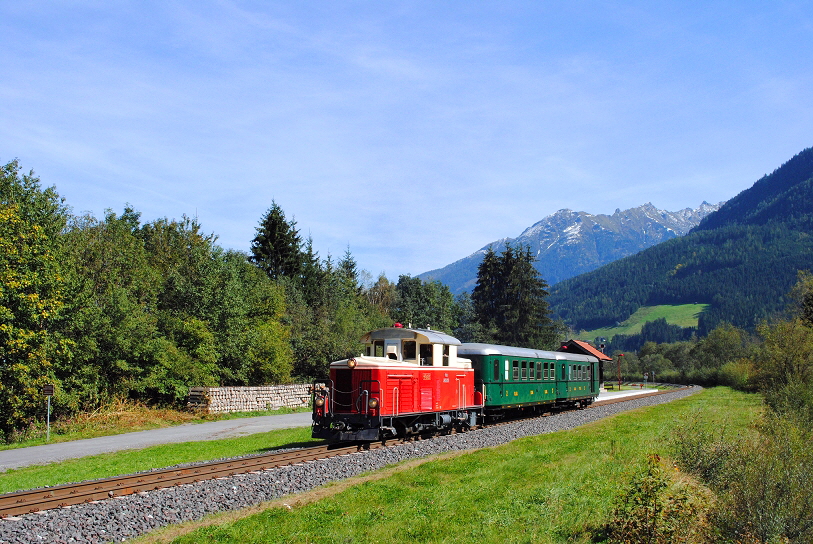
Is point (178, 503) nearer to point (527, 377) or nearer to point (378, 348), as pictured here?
point (378, 348)

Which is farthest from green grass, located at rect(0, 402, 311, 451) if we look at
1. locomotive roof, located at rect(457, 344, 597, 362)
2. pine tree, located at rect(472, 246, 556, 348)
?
pine tree, located at rect(472, 246, 556, 348)

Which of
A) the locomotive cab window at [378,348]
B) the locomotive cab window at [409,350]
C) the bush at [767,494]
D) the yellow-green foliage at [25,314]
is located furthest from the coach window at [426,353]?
the yellow-green foliage at [25,314]

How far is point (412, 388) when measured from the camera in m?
19.3

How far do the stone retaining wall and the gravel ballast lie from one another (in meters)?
16.6

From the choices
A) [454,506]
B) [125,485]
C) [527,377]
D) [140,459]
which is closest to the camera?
[454,506]

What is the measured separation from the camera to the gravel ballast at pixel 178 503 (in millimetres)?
9500

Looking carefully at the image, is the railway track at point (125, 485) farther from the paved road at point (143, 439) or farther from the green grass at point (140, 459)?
the paved road at point (143, 439)

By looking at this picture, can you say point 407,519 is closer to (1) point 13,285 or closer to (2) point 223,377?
(1) point 13,285

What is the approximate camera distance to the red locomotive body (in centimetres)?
1795

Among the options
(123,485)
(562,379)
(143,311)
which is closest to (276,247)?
(143,311)

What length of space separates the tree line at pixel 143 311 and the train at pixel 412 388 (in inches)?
264

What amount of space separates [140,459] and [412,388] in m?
9.05

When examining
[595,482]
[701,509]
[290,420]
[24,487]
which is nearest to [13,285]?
[24,487]

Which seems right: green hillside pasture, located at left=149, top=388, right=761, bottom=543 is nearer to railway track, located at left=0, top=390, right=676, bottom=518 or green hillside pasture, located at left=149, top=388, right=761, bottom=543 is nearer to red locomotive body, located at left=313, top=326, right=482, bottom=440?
railway track, located at left=0, top=390, right=676, bottom=518
